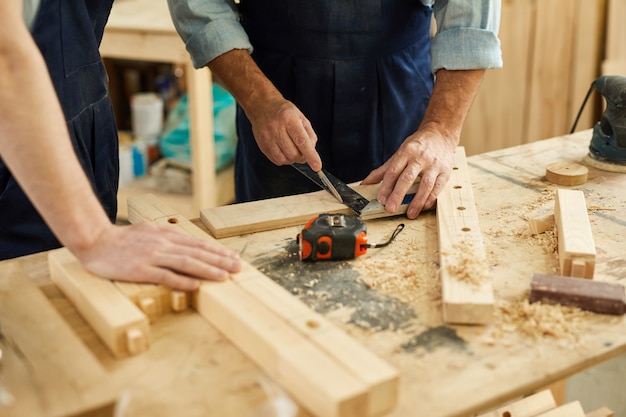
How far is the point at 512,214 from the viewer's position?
1575mm

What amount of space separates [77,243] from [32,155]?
168 mm

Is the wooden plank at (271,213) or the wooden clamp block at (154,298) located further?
the wooden plank at (271,213)

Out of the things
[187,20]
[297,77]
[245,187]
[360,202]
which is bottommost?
[245,187]

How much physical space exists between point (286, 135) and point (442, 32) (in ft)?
1.73

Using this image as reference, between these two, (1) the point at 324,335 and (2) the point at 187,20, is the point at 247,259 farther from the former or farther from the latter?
(2) the point at 187,20

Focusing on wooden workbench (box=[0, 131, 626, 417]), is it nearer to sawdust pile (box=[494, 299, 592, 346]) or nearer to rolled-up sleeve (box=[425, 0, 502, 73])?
sawdust pile (box=[494, 299, 592, 346])

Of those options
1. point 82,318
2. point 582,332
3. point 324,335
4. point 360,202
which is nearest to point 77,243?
point 82,318

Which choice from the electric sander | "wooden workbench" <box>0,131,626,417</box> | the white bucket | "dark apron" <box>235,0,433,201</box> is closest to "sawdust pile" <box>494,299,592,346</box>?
"wooden workbench" <box>0,131,626,417</box>

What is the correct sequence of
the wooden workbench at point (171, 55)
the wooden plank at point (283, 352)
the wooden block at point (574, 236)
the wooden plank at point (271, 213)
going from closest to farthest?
the wooden plank at point (283, 352) → the wooden block at point (574, 236) → the wooden plank at point (271, 213) → the wooden workbench at point (171, 55)

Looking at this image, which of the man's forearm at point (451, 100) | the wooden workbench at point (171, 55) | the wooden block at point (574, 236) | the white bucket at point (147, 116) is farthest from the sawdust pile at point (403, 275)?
the white bucket at point (147, 116)

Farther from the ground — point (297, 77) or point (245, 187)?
point (297, 77)

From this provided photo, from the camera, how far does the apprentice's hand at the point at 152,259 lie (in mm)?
1171

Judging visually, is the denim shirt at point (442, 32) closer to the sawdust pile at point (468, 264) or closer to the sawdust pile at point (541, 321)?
the sawdust pile at point (468, 264)

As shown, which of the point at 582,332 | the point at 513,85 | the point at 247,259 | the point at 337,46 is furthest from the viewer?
the point at 513,85
